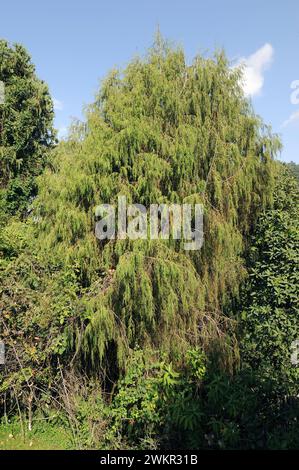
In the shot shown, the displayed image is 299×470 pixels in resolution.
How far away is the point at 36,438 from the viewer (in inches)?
202

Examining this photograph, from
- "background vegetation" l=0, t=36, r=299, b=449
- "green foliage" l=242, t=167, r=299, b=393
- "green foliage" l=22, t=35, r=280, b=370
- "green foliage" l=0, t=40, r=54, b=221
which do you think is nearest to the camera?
"background vegetation" l=0, t=36, r=299, b=449

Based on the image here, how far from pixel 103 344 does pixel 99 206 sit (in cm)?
202

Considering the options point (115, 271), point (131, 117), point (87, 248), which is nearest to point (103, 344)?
point (115, 271)

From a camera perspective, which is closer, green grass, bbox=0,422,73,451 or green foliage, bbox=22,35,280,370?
green grass, bbox=0,422,73,451

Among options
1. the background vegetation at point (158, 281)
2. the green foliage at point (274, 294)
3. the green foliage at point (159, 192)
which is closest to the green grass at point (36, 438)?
the background vegetation at point (158, 281)

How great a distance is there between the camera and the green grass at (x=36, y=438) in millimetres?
4871

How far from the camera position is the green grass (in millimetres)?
4871

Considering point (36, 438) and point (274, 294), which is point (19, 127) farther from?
point (274, 294)

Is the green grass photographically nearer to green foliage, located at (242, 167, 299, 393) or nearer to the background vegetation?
the background vegetation

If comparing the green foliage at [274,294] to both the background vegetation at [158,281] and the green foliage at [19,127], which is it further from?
the green foliage at [19,127]

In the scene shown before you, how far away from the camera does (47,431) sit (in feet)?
17.2

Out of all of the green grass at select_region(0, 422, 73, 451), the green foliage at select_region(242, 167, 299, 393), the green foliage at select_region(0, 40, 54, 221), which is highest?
the green foliage at select_region(0, 40, 54, 221)

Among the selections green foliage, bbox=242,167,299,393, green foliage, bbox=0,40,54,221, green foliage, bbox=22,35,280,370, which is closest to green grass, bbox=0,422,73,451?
green foliage, bbox=22,35,280,370

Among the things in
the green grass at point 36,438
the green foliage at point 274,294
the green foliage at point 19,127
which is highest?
the green foliage at point 19,127
